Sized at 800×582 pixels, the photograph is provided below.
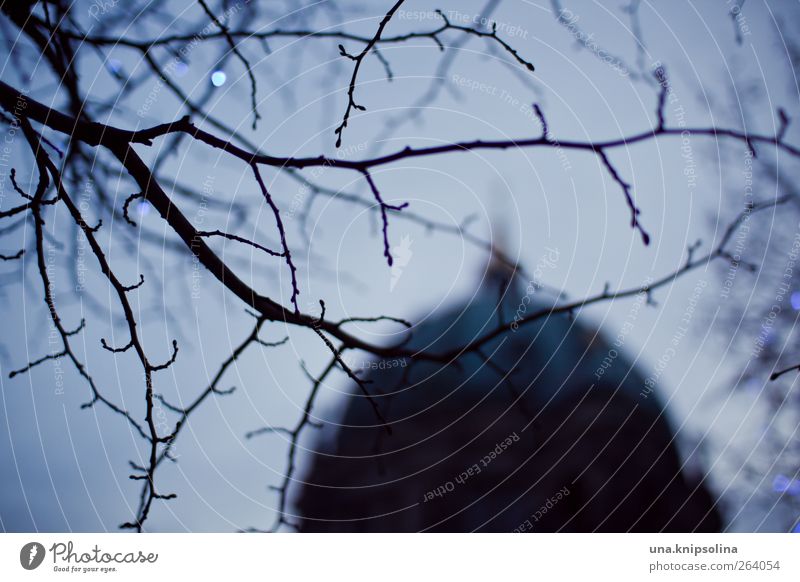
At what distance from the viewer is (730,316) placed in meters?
1.91
